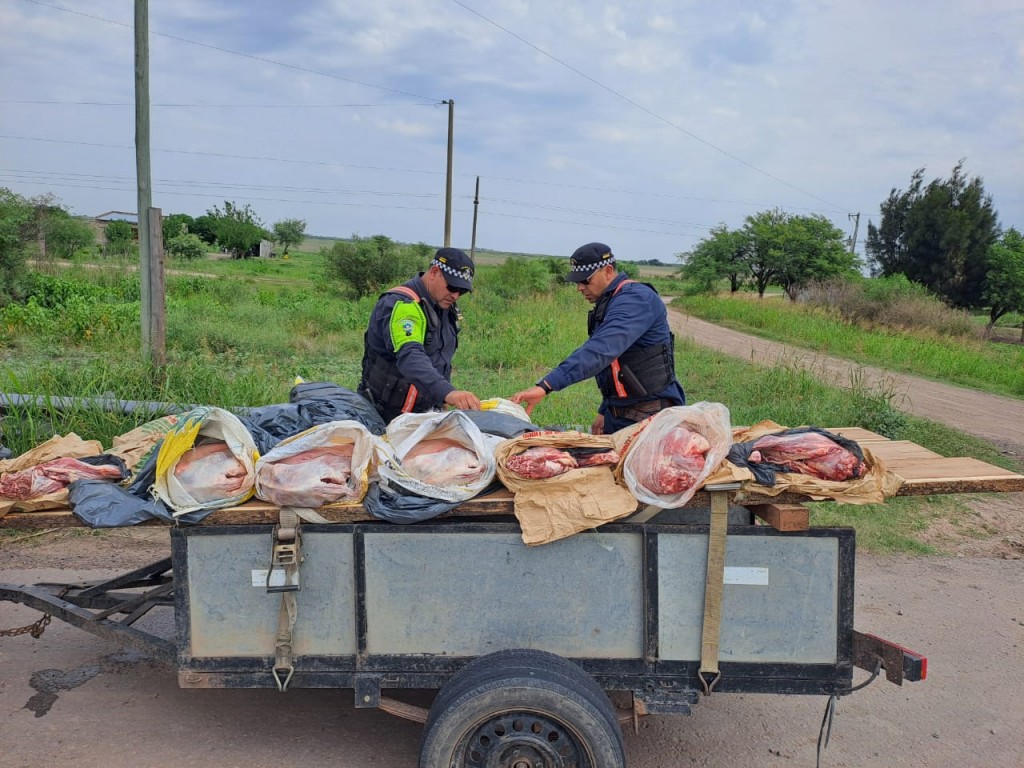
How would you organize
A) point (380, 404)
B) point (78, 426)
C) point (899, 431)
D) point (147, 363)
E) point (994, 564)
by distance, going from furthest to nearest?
point (899, 431) → point (147, 363) → point (78, 426) → point (994, 564) → point (380, 404)

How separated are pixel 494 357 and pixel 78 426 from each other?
751 cm

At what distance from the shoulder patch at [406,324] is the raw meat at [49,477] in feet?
4.48

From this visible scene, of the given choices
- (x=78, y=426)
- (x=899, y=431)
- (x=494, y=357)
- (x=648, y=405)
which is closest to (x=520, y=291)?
(x=494, y=357)

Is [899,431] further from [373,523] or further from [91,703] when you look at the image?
[91,703]

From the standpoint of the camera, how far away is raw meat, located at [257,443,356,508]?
2.62 meters

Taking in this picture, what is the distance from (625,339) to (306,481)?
1.81 metres

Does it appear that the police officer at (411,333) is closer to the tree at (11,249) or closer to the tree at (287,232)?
the tree at (11,249)

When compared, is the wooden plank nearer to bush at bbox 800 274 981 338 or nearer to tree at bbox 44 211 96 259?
tree at bbox 44 211 96 259

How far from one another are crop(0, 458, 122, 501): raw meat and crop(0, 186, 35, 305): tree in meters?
14.8

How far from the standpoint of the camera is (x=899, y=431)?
8.02m

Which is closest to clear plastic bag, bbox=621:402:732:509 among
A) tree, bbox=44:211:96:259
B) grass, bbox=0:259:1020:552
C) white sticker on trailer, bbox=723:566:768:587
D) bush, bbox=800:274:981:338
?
white sticker on trailer, bbox=723:566:768:587

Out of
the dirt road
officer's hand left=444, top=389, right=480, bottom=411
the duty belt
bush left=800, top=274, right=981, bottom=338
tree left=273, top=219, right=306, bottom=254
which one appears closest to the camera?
officer's hand left=444, top=389, right=480, bottom=411

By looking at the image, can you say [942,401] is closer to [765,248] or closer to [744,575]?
[744,575]

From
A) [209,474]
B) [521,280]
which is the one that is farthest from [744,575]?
[521,280]
